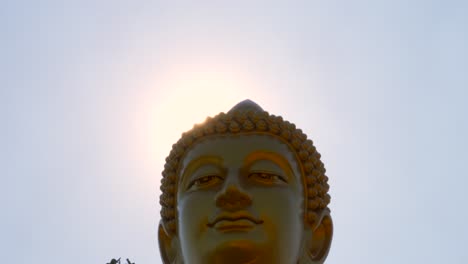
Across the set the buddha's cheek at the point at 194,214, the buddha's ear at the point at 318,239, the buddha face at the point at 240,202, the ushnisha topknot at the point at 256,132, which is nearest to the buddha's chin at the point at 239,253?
the buddha face at the point at 240,202

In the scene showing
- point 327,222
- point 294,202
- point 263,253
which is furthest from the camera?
point 327,222

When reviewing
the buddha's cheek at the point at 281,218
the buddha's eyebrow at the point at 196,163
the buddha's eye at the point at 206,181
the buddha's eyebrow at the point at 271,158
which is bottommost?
the buddha's cheek at the point at 281,218

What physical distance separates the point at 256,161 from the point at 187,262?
119cm

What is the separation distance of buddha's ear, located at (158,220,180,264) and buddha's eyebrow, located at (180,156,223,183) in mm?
642

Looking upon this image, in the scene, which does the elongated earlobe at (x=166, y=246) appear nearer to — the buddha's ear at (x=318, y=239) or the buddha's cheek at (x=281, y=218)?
the buddha's cheek at (x=281, y=218)

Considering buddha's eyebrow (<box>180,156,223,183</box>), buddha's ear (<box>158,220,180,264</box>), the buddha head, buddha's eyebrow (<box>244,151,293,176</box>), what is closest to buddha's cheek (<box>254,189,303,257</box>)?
the buddha head

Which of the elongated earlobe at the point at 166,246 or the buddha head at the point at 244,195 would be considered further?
the elongated earlobe at the point at 166,246

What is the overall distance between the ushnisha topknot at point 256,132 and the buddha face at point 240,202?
0.08 m

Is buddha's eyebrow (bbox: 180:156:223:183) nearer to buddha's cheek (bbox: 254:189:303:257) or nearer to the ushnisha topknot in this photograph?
the ushnisha topknot

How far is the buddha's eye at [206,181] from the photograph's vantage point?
302 inches

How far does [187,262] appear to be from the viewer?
7551 millimetres

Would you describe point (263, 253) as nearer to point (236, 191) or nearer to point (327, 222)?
point (236, 191)

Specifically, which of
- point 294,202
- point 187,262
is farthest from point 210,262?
point 294,202

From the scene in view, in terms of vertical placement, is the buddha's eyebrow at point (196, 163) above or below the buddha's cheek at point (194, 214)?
above
